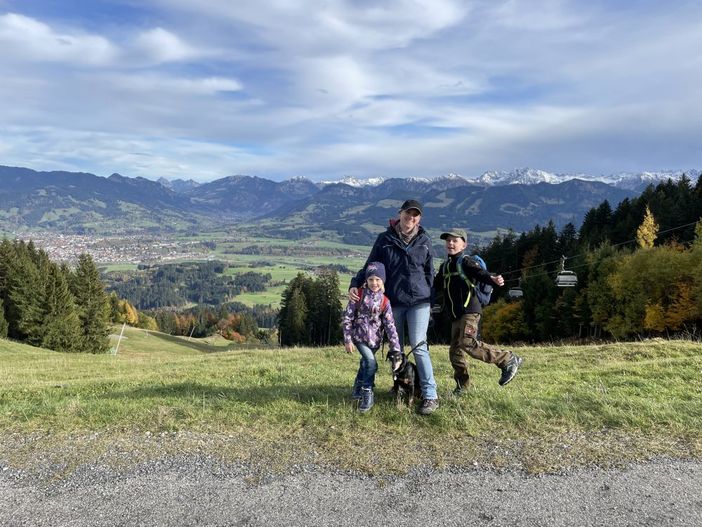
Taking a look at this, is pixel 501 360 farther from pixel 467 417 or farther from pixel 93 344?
pixel 93 344

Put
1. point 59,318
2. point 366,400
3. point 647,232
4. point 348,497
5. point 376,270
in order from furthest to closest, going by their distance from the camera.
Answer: point 647,232, point 59,318, point 366,400, point 376,270, point 348,497

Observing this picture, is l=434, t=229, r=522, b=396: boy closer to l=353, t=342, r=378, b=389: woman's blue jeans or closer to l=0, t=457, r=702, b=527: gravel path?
l=353, t=342, r=378, b=389: woman's blue jeans

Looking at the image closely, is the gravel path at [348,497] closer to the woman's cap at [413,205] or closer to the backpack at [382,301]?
the backpack at [382,301]

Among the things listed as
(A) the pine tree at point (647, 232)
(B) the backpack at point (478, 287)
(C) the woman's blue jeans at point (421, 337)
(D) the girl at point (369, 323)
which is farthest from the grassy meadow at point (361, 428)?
(A) the pine tree at point (647, 232)

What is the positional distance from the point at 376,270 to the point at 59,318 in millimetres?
45301

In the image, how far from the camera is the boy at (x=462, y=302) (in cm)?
722

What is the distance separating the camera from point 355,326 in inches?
277

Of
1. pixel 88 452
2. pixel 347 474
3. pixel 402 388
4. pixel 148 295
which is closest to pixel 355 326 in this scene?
pixel 402 388

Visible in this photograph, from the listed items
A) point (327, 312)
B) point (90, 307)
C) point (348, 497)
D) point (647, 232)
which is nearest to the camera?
point (348, 497)

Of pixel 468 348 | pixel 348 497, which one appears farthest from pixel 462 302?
pixel 348 497

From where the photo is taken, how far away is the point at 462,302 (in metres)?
7.33

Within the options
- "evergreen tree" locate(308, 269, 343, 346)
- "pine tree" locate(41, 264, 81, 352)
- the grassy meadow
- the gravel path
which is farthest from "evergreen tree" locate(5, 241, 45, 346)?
the gravel path

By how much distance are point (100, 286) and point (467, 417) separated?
52314mm

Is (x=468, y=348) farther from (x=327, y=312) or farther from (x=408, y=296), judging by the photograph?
(x=327, y=312)
